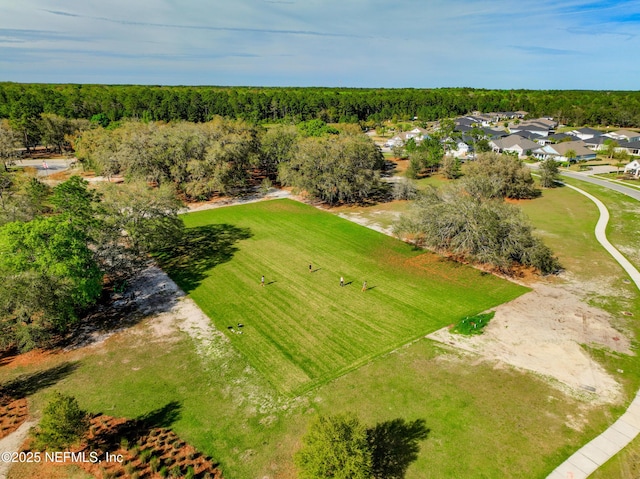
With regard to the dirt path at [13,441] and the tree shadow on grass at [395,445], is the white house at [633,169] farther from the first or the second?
the dirt path at [13,441]

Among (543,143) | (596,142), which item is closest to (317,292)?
(543,143)

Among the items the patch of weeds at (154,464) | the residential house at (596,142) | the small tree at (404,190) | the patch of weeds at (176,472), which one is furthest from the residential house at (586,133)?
the patch of weeds at (154,464)

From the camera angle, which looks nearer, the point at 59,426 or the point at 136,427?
the point at 59,426

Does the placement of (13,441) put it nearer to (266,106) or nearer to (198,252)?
(198,252)

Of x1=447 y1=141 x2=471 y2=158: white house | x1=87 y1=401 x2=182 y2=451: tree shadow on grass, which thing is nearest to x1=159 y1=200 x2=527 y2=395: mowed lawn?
x1=87 y1=401 x2=182 y2=451: tree shadow on grass

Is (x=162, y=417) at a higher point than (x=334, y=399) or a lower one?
lower

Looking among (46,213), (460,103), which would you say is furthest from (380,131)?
(46,213)

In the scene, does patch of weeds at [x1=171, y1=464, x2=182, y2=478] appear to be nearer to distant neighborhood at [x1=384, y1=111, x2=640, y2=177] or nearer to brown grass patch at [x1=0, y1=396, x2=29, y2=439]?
brown grass patch at [x1=0, y1=396, x2=29, y2=439]
